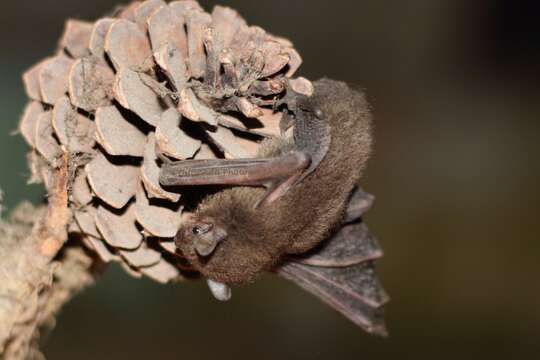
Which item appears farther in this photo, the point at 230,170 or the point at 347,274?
the point at 347,274

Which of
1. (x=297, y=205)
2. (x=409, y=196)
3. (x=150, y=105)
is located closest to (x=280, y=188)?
(x=297, y=205)

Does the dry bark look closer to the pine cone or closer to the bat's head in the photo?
the pine cone

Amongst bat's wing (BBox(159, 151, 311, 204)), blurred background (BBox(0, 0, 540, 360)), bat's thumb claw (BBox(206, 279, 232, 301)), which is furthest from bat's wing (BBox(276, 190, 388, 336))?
blurred background (BBox(0, 0, 540, 360))

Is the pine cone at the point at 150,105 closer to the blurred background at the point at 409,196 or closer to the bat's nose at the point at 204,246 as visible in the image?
the bat's nose at the point at 204,246

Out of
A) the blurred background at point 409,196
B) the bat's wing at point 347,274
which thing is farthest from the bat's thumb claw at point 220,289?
the blurred background at point 409,196

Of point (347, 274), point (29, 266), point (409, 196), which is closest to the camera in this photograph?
point (29, 266)

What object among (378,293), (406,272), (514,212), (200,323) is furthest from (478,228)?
(378,293)

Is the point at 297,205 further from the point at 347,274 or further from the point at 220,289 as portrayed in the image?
the point at 347,274
